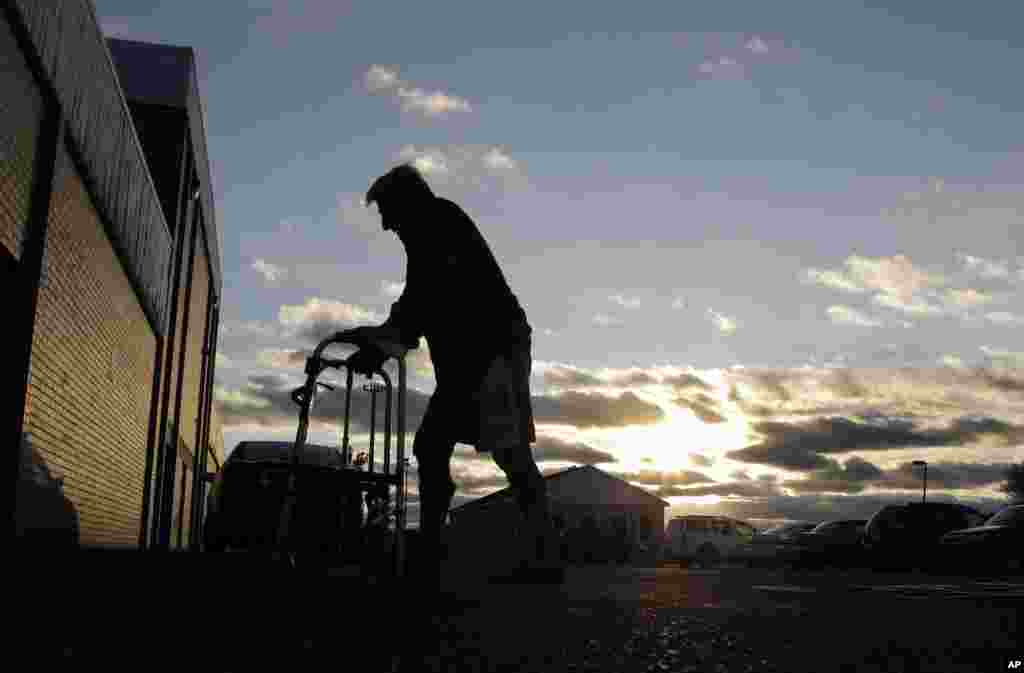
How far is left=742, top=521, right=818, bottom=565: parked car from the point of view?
35.1 meters

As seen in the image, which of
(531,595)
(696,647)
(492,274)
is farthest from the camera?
(492,274)

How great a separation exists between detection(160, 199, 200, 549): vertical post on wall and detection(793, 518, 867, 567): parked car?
1846cm

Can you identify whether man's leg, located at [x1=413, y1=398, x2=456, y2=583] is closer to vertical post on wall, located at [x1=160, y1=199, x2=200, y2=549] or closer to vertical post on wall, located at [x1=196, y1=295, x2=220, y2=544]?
vertical post on wall, located at [x1=160, y1=199, x2=200, y2=549]

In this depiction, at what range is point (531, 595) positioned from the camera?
13.1 ft

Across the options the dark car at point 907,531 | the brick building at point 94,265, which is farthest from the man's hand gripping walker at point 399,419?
the dark car at point 907,531

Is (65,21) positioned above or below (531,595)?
above

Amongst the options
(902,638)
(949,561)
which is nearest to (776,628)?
(902,638)

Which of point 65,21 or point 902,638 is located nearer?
point 902,638

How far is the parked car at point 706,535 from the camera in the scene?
155 feet

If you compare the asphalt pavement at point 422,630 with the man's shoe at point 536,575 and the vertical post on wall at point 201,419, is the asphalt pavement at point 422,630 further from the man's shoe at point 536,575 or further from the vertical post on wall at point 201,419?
the vertical post on wall at point 201,419

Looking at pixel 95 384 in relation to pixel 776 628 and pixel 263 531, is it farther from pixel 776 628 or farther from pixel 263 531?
pixel 776 628

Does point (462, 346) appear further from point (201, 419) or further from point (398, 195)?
point (201, 419)

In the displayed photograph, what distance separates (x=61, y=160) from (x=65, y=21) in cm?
141

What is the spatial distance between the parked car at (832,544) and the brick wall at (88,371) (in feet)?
65.7
